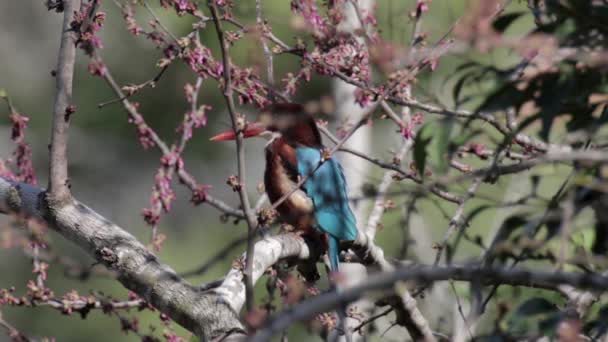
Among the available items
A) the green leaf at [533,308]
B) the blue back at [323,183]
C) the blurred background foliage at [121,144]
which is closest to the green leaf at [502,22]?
the green leaf at [533,308]

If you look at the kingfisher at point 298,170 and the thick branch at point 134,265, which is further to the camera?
the kingfisher at point 298,170

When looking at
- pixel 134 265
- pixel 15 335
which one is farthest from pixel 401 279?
pixel 15 335

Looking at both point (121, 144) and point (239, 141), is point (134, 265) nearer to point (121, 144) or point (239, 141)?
point (239, 141)

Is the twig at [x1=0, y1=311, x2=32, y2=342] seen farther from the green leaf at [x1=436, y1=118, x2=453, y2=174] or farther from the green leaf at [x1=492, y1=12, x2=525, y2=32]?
the green leaf at [x1=492, y1=12, x2=525, y2=32]

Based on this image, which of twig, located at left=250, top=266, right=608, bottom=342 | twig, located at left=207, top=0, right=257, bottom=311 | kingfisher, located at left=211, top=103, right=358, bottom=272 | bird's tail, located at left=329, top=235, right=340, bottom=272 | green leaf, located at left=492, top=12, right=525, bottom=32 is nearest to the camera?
twig, located at left=250, top=266, right=608, bottom=342

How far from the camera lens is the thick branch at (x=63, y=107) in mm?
2365

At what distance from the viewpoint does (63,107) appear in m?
2.40

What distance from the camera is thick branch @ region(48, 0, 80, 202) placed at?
7.76 feet

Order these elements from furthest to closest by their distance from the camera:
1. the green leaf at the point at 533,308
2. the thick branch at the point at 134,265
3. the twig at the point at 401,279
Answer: the thick branch at the point at 134,265, the green leaf at the point at 533,308, the twig at the point at 401,279

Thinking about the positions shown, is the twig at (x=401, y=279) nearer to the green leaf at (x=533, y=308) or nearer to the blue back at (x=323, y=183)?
the green leaf at (x=533, y=308)

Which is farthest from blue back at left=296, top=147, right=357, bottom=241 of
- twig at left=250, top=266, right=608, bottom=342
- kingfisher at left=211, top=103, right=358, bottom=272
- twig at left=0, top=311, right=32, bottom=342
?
twig at left=250, top=266, right=608, bottom=342

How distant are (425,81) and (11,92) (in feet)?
24.1

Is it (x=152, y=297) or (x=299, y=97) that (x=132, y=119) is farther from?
(x=299, y=97)

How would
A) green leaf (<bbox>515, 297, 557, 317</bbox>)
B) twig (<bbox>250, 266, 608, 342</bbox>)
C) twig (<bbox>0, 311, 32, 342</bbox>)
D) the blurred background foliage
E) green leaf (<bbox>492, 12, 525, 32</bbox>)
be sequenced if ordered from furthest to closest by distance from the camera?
the blurred background foliage < twig (<bbox>0, 311, 32, 342</bbox>) < green leaf (<bbox>492, 12, 525, 32</bbox>) < green leaf (<bbox>515, 297, 557, 317</bbox>) < twig (<bbox>250, 266, 608, 342</bbox>)
